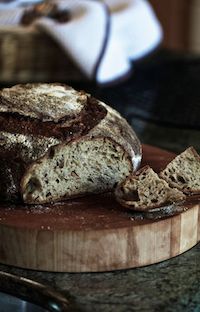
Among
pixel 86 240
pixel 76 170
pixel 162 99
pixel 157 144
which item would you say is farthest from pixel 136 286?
pixel 162 99

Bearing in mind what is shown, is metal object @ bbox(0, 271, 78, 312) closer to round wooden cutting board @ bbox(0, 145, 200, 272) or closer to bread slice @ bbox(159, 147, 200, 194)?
round wooden cutting board @ bbox(0, 145, 200, 272)

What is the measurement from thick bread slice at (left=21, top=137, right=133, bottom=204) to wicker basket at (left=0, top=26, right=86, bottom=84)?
75 cm

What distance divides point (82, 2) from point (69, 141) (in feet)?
2.91

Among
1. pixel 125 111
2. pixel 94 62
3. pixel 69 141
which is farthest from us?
pixel 94 62

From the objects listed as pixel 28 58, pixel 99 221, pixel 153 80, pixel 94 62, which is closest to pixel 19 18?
pixel 28 58

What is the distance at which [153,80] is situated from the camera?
5.96 ft

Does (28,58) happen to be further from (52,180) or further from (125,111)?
(52,180)

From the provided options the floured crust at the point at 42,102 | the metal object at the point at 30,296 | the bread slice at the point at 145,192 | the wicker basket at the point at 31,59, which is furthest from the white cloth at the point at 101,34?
the metal object at the point at 30,296

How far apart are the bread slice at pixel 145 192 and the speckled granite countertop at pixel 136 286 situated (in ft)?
0.26

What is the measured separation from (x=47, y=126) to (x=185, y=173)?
0.21 m

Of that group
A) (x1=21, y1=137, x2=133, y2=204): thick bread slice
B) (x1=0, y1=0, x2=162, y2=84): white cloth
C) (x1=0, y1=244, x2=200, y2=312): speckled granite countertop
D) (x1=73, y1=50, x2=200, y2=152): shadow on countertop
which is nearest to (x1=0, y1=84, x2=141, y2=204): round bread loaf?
(x1=21, y1=137, x2=133, y2=204): thick bread slice

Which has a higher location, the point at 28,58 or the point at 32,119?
the point at 32,119

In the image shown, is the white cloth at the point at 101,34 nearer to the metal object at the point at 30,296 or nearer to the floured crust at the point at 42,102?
the floured crust at the point at 42,102

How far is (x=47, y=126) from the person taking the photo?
957mm
